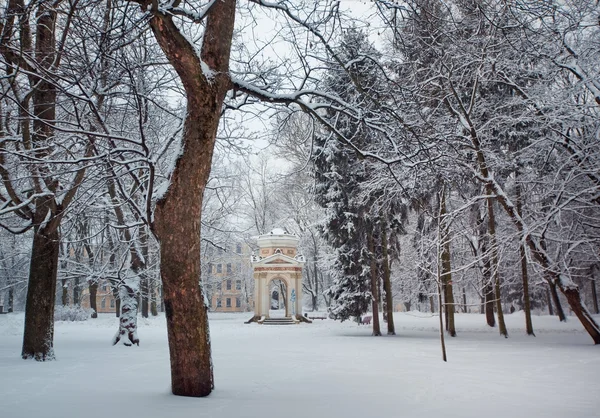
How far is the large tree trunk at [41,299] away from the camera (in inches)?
360

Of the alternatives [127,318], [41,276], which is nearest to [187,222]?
[41,276]

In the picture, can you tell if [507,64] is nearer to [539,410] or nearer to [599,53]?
[599,53]

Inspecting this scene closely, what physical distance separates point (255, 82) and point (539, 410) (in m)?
6.14

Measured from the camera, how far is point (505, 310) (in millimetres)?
46625

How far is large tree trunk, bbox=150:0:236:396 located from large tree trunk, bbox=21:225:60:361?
5085 mm

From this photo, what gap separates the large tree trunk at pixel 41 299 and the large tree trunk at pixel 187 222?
5085 millimetres

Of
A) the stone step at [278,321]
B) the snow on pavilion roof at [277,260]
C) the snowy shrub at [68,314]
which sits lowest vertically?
the stone step at [278,321]

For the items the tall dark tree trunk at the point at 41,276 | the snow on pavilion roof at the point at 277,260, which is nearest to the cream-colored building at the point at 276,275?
the snow on pavilion roof at the point at 277,260

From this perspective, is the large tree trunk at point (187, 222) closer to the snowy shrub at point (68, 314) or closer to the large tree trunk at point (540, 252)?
the large tree trunk at point (540, 252)

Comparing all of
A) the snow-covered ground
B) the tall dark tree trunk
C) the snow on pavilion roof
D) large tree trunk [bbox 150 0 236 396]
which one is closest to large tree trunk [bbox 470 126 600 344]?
the snow-covered ground

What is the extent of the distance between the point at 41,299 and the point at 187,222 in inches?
228

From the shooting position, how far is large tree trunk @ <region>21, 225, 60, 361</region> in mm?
9133

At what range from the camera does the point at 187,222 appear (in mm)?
5328

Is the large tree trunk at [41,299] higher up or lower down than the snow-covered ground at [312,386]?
higher up
